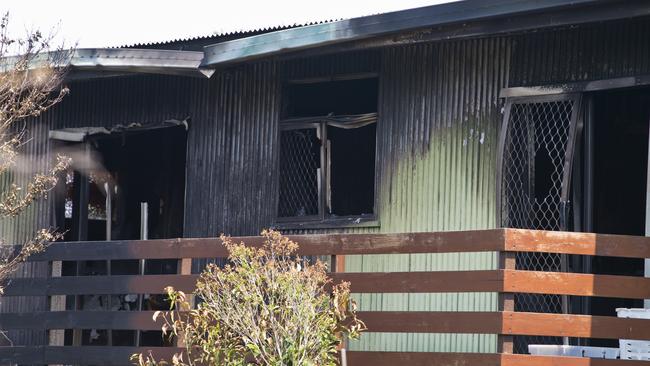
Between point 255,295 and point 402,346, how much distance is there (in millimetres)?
2751

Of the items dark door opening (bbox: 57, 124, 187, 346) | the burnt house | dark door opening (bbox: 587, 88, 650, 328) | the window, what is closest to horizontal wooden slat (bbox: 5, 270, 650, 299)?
the burnt house

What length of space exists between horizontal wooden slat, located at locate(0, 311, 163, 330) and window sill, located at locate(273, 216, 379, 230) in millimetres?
1747

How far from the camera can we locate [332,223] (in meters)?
12.6

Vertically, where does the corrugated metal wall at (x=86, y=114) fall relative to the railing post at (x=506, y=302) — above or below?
above

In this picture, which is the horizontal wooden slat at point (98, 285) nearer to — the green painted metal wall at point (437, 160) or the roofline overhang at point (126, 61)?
the green painted metal wall at point (437, 160)

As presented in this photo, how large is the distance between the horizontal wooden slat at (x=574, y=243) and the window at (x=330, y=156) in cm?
362

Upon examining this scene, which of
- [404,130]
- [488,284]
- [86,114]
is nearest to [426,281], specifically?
[488,284]

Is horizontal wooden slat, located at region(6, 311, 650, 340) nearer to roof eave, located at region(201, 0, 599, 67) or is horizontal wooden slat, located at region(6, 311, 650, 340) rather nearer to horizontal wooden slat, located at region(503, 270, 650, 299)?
horizontal wooden slat, located at region(503, 270, 650, 299)

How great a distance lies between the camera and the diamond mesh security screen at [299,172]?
1303 centimetres

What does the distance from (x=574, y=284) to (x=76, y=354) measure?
5.52m

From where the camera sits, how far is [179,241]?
11.7 m

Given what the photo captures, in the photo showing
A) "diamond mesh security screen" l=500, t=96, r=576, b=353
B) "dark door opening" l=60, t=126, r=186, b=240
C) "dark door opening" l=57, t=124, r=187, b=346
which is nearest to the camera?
"diamond mesh security screen" l=500, t=96, r=576, b=353

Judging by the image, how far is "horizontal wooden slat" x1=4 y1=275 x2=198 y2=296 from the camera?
11727 mm

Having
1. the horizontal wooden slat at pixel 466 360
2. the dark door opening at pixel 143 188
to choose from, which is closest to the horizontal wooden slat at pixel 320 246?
the horizontal wooden slat at pixel 466 360
